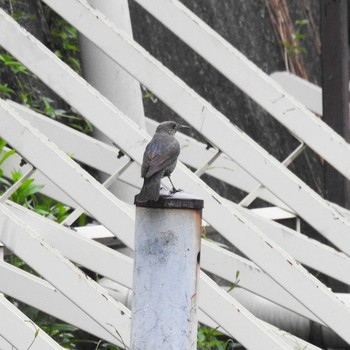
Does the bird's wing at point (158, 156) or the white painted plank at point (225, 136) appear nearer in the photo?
the bird's wing at point (158, 156)

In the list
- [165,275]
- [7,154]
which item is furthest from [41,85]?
[165,275]

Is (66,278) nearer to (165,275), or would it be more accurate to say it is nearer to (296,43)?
(165,275)

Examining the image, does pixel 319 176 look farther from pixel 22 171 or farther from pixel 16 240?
pixel 16 240

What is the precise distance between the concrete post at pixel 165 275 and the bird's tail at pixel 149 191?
31 millimetres

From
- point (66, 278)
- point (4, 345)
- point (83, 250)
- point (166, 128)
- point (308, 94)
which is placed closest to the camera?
point (166, 128)

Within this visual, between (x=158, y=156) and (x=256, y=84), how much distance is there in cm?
204

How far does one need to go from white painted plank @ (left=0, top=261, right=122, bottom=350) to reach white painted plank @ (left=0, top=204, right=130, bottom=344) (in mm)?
545

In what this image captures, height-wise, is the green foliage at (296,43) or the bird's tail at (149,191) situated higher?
the green foliage at (296,43)

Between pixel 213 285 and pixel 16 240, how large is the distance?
2.29ft

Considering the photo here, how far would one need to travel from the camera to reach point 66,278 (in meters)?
4.04

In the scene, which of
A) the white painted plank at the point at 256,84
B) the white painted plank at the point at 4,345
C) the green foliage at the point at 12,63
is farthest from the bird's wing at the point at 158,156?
the green foliage at the point at 12,63

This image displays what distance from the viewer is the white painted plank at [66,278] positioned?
4.02 metres

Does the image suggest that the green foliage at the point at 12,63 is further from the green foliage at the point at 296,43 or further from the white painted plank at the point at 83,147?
the green foliage at the point at 296,43

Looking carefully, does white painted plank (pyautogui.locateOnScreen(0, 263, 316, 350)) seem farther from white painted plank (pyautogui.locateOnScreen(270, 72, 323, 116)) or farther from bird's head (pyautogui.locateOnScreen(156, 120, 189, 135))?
white painted plank (pyautogui.locateOnScreen(270, 72, 323, 116))
